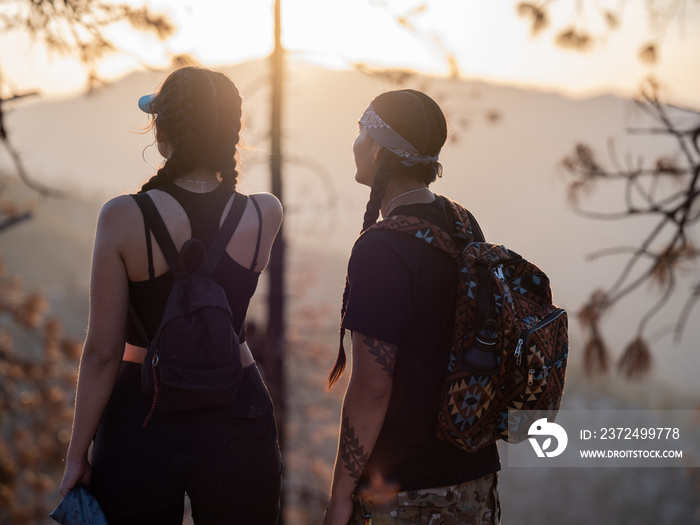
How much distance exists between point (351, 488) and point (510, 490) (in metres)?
29.2

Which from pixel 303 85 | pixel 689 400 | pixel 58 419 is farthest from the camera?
pixel 689 400

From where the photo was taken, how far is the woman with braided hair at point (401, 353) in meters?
1.60

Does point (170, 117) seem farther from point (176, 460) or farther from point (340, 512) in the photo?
point (340, 512)

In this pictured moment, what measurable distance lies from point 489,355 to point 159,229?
94 cm

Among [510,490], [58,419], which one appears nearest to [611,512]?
[510,490]

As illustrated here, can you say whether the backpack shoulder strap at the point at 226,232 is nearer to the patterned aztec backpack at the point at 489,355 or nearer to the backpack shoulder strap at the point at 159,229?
the backpack shoulder strap at the point at 159,229

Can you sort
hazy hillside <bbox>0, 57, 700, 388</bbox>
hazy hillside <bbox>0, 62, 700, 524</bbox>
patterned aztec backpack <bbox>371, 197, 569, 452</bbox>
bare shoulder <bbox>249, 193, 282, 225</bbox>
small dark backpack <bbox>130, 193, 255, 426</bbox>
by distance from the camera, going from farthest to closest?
1. hazy hillside <bbox>0, 57, 700, 388</bbox>
2. hazy hillside <bbox>0, 62, 700, 524</bbox>
3. bare shoulder <bbox>249, 193, 282, 225</bbox>
4. patterned aztec backpack <bbox>371, 197, 569, 452</bbox>
5. small dark backpack <bbox>130, 193, 255, 426</bbox>

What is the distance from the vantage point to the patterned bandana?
172cm

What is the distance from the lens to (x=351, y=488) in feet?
5.57

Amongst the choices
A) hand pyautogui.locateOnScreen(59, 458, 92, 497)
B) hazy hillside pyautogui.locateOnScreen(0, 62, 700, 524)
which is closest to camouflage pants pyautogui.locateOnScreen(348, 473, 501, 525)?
hazy hillside pyautogui.locateOnScreen(0, 62, 700, 524)

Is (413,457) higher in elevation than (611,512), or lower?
higher

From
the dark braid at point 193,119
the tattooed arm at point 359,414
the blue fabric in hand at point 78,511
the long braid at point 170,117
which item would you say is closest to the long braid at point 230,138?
the dark braid at point 193,119

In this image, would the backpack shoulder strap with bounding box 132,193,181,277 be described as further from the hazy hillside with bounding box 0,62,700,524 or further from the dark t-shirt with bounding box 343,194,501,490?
the dark t-shirt with bounding box 343,194,501,490

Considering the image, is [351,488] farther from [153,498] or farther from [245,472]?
[153,498]
